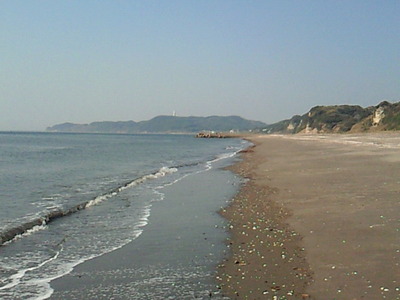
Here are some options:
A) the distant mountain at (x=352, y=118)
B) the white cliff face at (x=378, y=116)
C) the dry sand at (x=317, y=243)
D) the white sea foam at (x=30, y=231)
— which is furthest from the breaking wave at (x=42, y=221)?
the white cliff face at (x=378, y=116)

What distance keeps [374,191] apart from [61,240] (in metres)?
10.5

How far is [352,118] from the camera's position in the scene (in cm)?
15812

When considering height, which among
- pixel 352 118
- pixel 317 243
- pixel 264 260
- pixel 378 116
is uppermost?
pixel 352 118

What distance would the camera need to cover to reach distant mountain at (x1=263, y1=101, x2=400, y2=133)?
10981 centimetres

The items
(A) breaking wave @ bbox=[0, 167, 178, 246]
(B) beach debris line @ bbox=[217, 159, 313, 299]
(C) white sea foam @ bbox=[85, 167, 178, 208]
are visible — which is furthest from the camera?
(C) white sea foam @ bbox=[85, 167, 178, 208]

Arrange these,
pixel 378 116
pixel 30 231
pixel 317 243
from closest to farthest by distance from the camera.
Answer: pixel 317 243, pixel 30 231, pixel 378 116

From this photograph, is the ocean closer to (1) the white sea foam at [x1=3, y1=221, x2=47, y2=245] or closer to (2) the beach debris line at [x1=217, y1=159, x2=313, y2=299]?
(1) the white sea foam at [x1=3, y1=221, x2=47, y2=245]

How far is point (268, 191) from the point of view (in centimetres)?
1812

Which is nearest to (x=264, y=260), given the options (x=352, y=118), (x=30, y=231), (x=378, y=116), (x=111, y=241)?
(x=111, y=241)

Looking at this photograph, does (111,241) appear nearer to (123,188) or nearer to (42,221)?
(42,221)

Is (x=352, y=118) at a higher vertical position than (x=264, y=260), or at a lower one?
higher

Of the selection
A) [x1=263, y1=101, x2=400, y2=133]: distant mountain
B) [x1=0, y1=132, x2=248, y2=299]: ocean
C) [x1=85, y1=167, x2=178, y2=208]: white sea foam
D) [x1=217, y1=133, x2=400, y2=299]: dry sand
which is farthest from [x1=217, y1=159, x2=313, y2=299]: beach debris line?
[x1=263, y1=101, x2=400, y2=133]: distant mountain

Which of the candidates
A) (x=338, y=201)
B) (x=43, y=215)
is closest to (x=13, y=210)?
(x=43, y=215)

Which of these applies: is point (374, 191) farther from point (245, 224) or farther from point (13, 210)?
point (13, 210)
